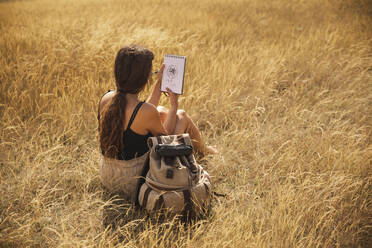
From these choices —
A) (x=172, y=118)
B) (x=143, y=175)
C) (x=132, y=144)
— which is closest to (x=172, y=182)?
(x=143, y=175)

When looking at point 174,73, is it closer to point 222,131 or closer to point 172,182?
point 172,182

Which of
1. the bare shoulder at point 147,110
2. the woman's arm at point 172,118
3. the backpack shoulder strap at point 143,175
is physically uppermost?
the bare shoulder at point 147,110

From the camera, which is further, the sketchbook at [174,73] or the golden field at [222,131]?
the sketchbook at [174,73]

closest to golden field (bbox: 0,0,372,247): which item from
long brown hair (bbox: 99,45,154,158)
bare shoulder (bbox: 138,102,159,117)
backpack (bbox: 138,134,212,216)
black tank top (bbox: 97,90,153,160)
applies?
backpack (bbox: 138,134,212,216)

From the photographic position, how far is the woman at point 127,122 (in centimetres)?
201

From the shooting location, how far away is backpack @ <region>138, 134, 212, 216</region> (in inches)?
75.8

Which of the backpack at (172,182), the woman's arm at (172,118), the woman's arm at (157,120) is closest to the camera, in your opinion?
the backpack at (172,182)

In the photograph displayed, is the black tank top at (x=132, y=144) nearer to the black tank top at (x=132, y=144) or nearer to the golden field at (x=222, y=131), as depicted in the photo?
the black tank top at (x=132, y=144)

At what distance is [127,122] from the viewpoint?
207 cm

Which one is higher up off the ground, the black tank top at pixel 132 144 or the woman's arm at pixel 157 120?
the woman's arm at pixel 157 120

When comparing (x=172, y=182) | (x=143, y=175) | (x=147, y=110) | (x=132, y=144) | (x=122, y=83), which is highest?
(x=122, y=83)

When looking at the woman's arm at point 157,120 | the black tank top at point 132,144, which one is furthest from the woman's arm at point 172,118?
the black tank top at point 132,144

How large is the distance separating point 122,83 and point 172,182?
809mm

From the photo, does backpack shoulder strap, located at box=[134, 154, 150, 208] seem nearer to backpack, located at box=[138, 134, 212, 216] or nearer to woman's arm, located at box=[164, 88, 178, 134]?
backpack, located at box=[138, 134, 212, 216]
